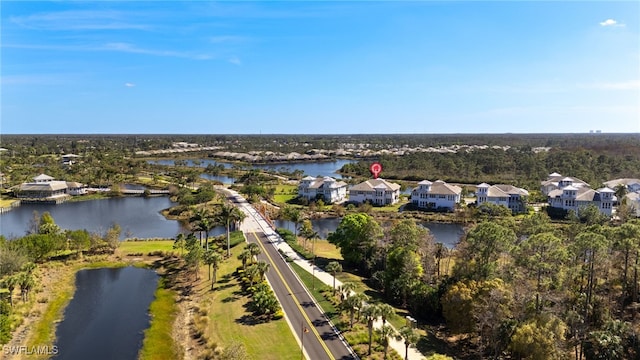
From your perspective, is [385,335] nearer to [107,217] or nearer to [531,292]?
[531,292]

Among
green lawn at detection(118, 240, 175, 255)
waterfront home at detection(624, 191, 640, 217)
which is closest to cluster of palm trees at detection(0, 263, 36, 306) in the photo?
green lawn at detection(118, 240, 175, 255)

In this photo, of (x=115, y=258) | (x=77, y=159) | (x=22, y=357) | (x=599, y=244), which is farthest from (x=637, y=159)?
(x=77, y=159)

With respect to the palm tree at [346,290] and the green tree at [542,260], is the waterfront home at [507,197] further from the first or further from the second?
the palm tree at [346,290]

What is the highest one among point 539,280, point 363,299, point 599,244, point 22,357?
point 599,244

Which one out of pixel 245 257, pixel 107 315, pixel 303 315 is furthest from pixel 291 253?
pixel 107 315

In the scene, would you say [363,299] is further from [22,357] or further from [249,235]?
[249,235]

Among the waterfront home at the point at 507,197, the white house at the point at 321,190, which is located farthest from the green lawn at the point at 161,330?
the waterfront home at the point at 507,197
